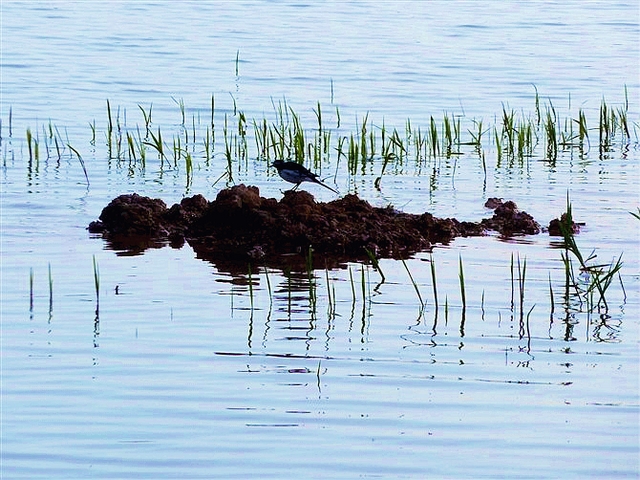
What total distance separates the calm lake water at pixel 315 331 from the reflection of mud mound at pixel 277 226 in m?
0.27

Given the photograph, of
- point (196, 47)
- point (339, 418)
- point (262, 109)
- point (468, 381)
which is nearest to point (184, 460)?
point (339, 418)

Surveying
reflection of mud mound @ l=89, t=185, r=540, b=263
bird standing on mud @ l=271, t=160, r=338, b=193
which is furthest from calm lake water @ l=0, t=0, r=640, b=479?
bird standing on mud @ l=271, t=160, r=338, b=193

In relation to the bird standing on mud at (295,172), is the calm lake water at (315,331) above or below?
below

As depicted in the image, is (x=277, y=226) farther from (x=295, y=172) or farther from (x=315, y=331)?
(x=315, y=331)

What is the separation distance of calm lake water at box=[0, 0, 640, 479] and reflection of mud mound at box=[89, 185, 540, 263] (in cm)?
27

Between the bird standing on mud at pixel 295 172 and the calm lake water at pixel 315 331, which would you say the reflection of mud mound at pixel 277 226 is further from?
the bird standing on mud at pixel 295 172

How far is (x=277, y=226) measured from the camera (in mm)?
10320

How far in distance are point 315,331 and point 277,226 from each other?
264 cm

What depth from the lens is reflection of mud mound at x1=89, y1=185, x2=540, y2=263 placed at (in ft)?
33.6

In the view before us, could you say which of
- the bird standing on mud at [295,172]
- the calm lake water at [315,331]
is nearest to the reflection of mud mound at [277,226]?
the calm lake water at [315,331]

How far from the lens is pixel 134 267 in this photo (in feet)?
31.4

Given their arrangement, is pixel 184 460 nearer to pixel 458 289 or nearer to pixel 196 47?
pixel 458 289

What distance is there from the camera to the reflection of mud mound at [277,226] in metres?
10.2

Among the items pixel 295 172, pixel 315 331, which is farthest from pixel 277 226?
pixel 315 331
